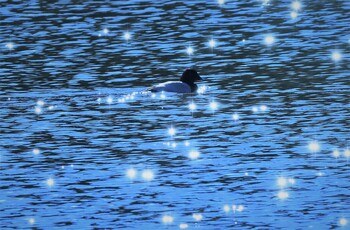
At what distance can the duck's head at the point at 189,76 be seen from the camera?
33.5 meters

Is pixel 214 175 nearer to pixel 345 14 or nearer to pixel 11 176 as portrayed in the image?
pixel 11 176

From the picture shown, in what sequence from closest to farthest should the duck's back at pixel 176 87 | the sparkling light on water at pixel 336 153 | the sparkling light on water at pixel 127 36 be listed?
1. the sparkling light on water at pixel 336 153
2. the duck's back at pixel 176 87
3. the sparkling light on water at pixel 127 36

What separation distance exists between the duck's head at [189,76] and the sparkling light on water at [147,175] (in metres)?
11.2

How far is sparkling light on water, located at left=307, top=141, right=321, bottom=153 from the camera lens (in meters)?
23.8

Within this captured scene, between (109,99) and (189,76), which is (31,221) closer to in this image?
(109,99)

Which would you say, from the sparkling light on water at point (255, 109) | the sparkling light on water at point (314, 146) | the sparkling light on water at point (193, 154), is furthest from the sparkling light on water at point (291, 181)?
the sparkling light on water at point (255, 109)

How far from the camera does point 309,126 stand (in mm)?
26328

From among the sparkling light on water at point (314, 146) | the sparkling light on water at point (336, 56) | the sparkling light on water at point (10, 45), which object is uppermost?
the sparkling light on water at point (314, 146)

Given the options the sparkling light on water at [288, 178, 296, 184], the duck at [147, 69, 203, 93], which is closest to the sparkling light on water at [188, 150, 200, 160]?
the sparkling light on water at [288, 178, 296, 184]

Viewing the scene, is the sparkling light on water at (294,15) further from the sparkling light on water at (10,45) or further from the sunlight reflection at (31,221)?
the sunlight reflection at (31,221)

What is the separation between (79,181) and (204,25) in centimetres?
2526

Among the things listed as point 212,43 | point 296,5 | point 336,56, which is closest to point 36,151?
point 336,56

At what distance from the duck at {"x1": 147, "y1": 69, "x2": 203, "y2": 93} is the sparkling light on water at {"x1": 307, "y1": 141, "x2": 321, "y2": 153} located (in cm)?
866

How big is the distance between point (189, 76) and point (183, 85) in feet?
1.56
